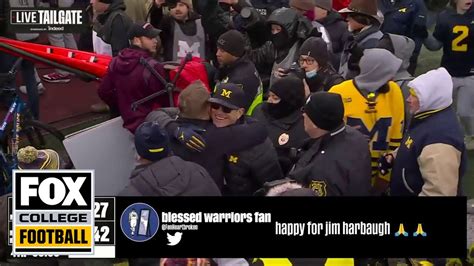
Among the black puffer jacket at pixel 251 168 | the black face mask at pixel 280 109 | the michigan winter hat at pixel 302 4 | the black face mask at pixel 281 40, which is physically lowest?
the black puffer jacket at pixel 251 168

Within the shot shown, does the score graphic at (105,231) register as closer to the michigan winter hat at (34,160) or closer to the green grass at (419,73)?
the michigan winter hat at (34,160)

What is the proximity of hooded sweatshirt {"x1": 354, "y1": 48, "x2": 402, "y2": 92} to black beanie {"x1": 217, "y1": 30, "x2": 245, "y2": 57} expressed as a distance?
1481 mm

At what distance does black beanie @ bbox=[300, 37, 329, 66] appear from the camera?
8203 millimetres

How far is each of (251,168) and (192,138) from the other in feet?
1.64

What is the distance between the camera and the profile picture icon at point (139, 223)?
6.10 metres

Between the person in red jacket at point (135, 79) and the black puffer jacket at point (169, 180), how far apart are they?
2.47m

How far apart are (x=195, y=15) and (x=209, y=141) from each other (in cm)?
364

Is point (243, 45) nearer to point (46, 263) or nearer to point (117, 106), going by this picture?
point (117, 106)

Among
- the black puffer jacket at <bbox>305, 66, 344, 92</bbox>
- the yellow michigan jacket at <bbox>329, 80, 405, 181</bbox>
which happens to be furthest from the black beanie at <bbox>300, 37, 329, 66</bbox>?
the yellow michigan jacket at <bbox>329, 80, 405, 181</bbox>

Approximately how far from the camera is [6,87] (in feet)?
31.9

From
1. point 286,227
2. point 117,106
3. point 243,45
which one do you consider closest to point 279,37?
point 243,45

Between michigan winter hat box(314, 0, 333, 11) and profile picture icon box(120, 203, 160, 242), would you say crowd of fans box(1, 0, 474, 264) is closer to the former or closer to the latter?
michigan winter hat box(314, 0, 333, 11)

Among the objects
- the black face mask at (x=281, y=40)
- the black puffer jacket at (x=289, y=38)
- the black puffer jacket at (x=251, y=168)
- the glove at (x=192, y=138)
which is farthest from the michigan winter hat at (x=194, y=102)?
the black face mask at (x=281, y=40)

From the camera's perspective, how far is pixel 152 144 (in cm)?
601
